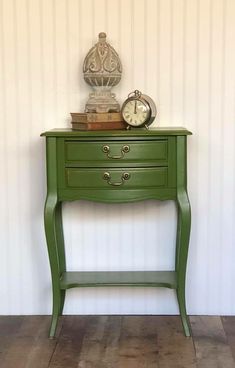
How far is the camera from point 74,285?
10.1ft

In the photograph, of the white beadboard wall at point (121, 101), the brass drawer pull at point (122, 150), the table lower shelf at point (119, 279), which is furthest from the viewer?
the white beadboard wall at point (121, 101)

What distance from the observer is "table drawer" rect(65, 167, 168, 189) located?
9.67ft

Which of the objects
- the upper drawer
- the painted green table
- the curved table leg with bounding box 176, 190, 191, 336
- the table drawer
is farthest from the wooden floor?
the upper drawer

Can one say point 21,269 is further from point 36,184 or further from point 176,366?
point 176,366

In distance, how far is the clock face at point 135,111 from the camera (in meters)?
3.03

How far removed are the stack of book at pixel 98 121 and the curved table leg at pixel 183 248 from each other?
1.43ft

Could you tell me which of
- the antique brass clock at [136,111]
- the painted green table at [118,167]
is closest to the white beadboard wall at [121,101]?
the antique brass clock at [136,111]

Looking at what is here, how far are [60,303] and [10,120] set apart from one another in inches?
37.1

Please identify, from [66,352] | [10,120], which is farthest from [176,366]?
[10,120]

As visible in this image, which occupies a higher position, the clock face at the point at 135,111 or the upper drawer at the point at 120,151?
the clock face at the point at 135,111

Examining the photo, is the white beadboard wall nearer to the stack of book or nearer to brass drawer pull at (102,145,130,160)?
the stack of book

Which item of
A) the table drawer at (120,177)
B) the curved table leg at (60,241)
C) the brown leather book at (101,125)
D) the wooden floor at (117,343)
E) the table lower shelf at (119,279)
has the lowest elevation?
the wooden floor at (117,343)

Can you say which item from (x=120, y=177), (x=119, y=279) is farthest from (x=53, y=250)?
(x=120, y=177)

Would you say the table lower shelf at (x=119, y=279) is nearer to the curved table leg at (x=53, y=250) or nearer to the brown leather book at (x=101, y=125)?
the curved table leg at (x=53, y=250)
